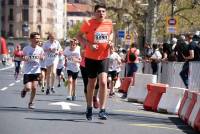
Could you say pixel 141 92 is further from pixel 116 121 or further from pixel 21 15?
pixel 21 15

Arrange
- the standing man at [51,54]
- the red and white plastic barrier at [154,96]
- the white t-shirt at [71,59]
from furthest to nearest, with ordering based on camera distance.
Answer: the standing man at [51,54] < the white t-shirt at [71,59] < the red and white plastic barrier at [154,96]

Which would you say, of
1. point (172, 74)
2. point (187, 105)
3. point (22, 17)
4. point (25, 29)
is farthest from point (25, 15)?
point (187, 105)

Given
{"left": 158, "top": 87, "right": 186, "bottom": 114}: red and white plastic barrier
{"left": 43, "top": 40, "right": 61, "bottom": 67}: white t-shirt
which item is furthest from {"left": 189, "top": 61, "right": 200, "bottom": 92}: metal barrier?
{"left": 43, "top": 40, "right": 61, "bottom": 67}: white t-shirt

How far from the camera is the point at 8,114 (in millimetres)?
15484

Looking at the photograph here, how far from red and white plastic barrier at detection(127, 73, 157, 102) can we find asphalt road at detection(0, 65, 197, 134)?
2.50 meters

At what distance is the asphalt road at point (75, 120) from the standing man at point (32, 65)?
49 cm

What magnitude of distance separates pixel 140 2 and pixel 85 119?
1580 inches

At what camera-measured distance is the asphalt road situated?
12875 mm

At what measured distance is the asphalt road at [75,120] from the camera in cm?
1288

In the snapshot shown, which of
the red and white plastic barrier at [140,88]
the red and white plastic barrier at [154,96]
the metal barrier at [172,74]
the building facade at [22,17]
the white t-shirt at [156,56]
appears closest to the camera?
the red and white plastic barrier at [154,96]

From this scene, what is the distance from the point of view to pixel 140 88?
73.6 feet

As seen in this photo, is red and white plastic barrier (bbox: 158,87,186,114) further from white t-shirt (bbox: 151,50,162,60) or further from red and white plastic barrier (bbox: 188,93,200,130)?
white t-shirt (bbox: 151,50,162,60)

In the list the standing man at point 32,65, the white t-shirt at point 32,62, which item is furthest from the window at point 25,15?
the white t-shirt at point 32,62

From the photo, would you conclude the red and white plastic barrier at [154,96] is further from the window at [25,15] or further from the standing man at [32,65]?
the window at [25,15]
